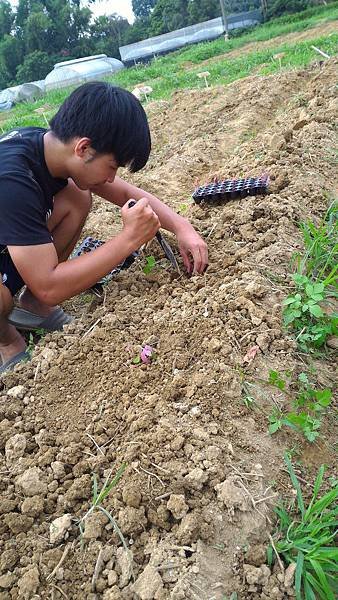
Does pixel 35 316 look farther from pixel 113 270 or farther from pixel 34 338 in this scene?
pixel 113 270

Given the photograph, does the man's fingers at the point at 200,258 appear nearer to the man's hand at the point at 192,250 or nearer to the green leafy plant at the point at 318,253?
the man's hand at the point at 192,250

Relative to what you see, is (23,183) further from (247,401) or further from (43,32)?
(43,32)

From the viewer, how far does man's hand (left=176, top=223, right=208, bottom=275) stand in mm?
2361

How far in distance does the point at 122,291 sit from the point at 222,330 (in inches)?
24.1

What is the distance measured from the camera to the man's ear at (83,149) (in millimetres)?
1975

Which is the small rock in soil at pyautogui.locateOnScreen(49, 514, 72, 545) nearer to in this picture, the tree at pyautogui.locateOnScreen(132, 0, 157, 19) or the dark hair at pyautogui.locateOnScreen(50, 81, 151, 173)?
the dark hair at pyautogui.locateOnScreen(50, 81, 151, 173)

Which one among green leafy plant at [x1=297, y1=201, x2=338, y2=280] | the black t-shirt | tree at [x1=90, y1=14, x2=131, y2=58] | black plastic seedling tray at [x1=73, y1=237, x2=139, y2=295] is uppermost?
tree at [x1=90, y1=14, x2=131, y2=58]

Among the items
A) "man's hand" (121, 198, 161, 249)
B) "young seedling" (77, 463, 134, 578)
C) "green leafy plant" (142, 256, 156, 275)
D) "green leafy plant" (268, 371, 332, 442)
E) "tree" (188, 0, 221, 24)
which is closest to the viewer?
"young seedling" (77, 463, 134, 578)

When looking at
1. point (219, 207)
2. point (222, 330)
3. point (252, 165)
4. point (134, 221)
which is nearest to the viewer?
point (222, 330)

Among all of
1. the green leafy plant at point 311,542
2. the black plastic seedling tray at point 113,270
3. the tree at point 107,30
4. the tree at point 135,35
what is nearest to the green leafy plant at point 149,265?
the black plastic seedling tray at point 113,270

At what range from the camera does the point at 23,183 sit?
6.55ft

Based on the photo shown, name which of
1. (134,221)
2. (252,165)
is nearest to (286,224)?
(134,221)

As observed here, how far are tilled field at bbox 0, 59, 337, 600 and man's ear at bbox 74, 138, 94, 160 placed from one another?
651 mm

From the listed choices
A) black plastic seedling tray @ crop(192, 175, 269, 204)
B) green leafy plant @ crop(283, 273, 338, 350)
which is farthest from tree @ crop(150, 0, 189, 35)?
green leafy plant @ crop(283, 273, 338, 350)
